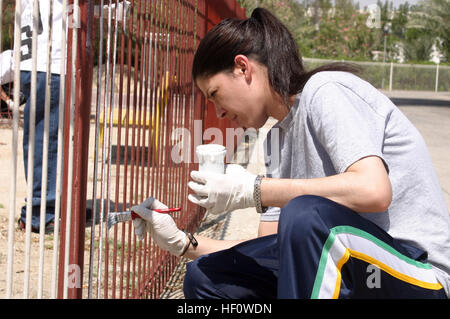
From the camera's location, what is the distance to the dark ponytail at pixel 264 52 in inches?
91.4

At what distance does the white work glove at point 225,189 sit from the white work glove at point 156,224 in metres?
0.31

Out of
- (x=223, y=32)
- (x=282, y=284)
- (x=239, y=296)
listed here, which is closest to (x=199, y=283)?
(x=239, y=296)

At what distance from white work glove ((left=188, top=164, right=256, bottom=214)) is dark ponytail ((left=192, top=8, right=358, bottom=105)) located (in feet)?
1.28

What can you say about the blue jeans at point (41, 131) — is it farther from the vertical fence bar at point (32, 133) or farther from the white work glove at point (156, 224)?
the vertical fence bar at point (32, 133)

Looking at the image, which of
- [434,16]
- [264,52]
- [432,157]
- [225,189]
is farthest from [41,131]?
[434,16]

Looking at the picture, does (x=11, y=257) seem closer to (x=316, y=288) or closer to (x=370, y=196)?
(x=316, y=288)

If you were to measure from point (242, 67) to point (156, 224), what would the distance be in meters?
0.66

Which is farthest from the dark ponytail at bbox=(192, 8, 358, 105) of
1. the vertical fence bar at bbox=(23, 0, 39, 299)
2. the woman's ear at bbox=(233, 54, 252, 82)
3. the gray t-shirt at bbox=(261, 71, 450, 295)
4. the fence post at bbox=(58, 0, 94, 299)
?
the vertical fence bar at bbox=(23, 0, 39, 299)

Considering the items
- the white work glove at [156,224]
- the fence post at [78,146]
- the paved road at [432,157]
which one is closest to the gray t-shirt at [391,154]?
the white work glove at [156,224]

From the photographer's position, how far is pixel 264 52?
2.34 metres

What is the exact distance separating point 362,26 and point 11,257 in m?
37.3

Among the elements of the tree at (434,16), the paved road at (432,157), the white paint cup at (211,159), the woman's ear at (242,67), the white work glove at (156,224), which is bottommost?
the paved road at (432,157)

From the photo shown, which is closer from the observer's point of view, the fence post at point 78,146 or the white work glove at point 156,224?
the fence post at point 78,146

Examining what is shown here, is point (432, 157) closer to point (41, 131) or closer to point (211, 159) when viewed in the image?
point (41, 131)
